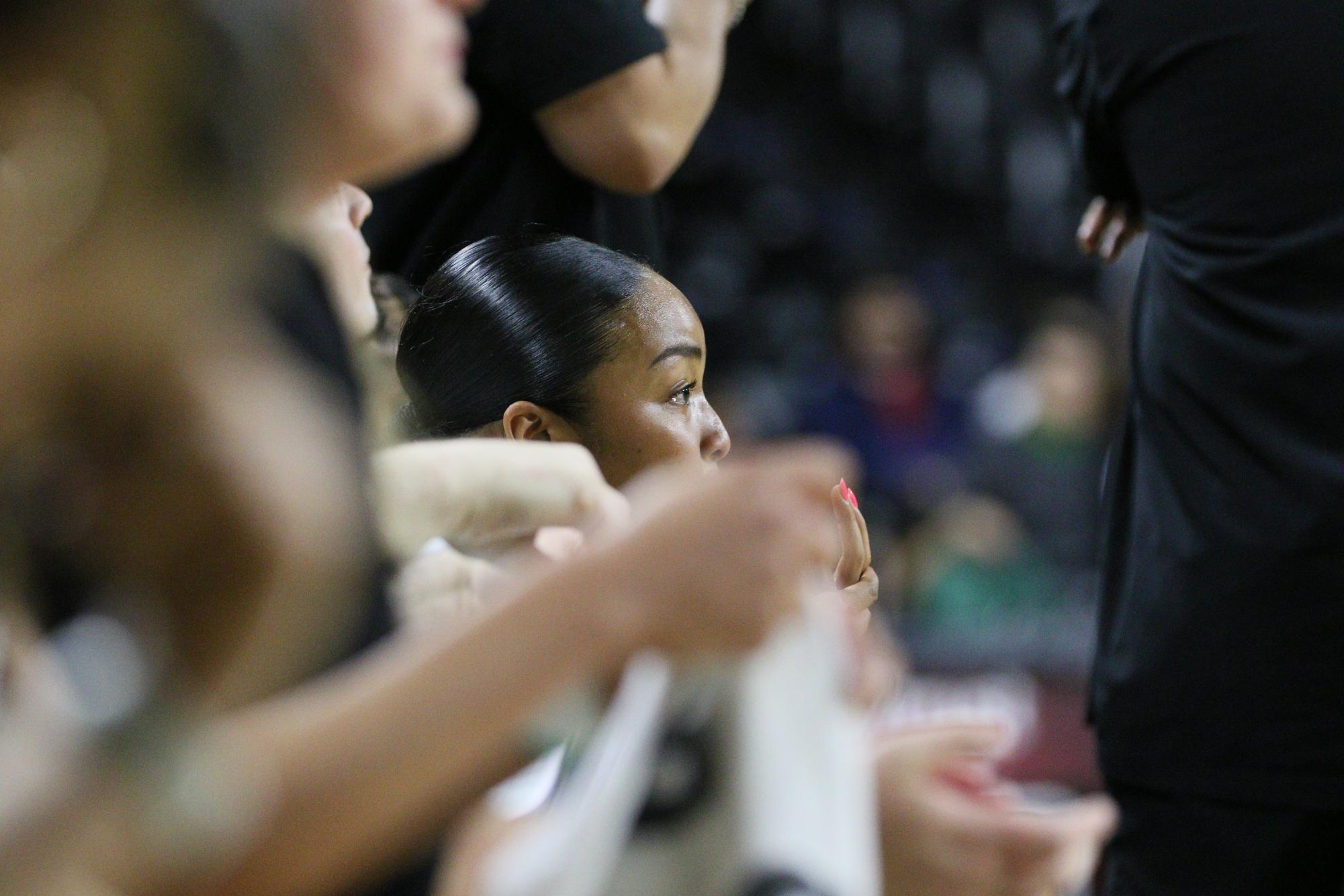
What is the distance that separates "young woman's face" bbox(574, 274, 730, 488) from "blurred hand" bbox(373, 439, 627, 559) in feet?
1.92

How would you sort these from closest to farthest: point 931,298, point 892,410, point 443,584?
1. point 443,584
2. point 892,410
3. point 931,298

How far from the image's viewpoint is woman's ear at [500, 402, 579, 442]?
1468mm

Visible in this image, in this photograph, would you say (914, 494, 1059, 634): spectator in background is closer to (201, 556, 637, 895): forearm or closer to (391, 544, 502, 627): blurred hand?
(391, 544, 502, 627): blurred hand

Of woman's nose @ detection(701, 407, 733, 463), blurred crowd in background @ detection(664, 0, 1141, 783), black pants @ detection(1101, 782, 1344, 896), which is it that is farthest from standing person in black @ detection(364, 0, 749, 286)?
blurred crowd in background @ detection(664, 0, 1141, 783)

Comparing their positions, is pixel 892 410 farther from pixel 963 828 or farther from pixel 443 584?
pixel 963 828

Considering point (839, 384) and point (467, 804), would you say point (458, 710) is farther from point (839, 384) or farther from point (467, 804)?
point (839, 384)

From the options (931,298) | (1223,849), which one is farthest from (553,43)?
(931,298)

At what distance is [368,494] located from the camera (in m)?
0.70

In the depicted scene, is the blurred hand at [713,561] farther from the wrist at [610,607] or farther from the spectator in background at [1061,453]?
the spectator in background at [1061,453]

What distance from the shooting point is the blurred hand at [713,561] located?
2.11 ft

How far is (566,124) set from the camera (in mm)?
1452

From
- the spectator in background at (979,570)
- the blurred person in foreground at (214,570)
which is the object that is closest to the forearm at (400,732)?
the blurred person in foreground at (214,570)

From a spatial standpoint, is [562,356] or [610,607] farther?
[562,356]

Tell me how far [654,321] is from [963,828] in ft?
2.61
